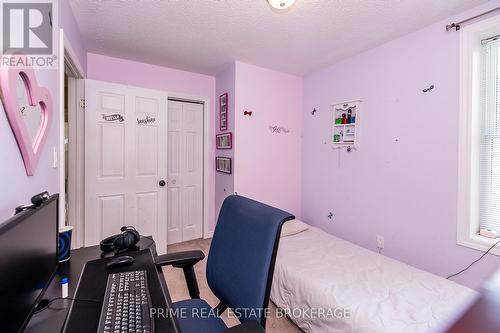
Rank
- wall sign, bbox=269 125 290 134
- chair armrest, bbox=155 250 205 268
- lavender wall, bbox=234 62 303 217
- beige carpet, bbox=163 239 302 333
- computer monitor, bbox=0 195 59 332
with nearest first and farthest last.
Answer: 1. computer monitor, bbox=0 195 59 332
2. chair armrest, bbox=155 250 205 268
3. beige carpet, bbox=163 239 302 333
4. lavender wall, bbox=234 62 303 217
5. wall sign, bbox=269 125 290 134

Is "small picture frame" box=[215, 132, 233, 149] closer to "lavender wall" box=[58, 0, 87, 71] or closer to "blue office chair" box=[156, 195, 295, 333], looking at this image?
"lavender wall" box=[58, 0, 87, 71]

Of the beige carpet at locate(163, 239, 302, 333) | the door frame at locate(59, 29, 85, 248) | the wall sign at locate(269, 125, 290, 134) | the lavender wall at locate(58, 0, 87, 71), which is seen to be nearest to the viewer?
the lavender wall at locate(58, 0, 87, 71)

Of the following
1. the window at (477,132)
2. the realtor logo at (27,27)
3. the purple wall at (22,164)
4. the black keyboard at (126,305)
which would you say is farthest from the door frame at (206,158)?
the window at (477,132)

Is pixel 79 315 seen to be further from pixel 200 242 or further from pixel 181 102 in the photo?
pixel 181 102

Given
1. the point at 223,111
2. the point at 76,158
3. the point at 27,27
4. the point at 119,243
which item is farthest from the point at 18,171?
the point at 223,111

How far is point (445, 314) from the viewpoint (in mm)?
1284

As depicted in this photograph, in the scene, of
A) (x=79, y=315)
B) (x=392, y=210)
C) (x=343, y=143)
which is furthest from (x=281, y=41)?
(x=79, y=315)

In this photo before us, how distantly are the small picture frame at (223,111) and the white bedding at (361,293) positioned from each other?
1768 mm

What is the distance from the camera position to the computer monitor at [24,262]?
566 mm

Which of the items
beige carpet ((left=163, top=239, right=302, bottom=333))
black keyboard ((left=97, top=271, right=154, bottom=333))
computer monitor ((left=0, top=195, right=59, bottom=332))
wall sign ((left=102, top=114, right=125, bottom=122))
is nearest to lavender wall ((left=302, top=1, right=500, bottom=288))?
beige carpet ((left=163, top=239, right=302, bottom=333))

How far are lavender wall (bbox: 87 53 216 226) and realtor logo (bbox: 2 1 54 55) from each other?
1450mm

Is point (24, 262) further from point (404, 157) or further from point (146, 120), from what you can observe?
point (404, 157)

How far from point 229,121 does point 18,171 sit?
226 cm

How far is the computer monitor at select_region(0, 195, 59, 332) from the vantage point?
57 centimetres
